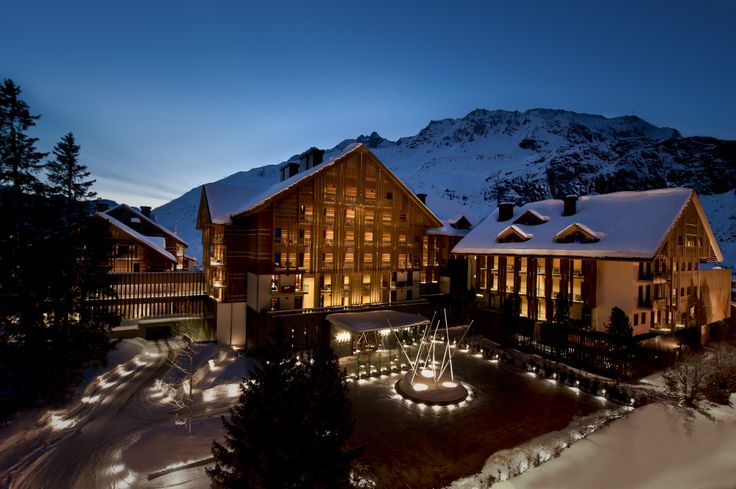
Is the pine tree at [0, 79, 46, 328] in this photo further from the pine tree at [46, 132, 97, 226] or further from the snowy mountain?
the snowy mountain

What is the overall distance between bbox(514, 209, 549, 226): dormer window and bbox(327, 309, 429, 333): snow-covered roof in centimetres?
1769

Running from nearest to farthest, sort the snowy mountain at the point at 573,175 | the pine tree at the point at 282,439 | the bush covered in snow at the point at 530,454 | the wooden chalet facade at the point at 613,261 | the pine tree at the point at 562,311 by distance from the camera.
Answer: the pine tree at the point at 282,439
the bush covered in snow at the point at 530,454
the wooden chalet facade at the point at 613,261
the pine tree at the point at 562,311
the snowy mountain at the point at 573,175

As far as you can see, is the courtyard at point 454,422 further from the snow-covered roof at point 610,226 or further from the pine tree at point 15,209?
the pine tree at point 15,209

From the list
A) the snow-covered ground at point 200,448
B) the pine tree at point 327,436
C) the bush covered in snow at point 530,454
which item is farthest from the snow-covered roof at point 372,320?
the pine tree at point 327,436

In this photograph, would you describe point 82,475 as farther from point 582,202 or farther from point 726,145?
point 726,145

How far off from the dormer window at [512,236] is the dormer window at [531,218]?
7.58ft

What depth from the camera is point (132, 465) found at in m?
13.7

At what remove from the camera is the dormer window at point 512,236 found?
3672cm

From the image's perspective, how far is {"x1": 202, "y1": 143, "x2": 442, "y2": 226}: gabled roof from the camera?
30.1m

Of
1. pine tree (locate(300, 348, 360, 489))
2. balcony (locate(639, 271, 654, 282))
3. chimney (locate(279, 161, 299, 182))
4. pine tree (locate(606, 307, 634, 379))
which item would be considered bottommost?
pine tree (locate(606, 307, 634, 379))

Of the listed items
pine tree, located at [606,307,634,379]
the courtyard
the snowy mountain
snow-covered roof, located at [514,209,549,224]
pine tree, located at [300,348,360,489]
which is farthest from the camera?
the snowy mountain

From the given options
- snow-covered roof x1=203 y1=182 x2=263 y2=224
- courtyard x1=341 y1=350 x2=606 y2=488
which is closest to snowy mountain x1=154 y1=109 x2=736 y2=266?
snow-covered roof x1=203 y1=182 x2=263 y2=224

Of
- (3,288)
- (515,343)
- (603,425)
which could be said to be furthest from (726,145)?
(3,288)

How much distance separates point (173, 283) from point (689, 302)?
48.3m
